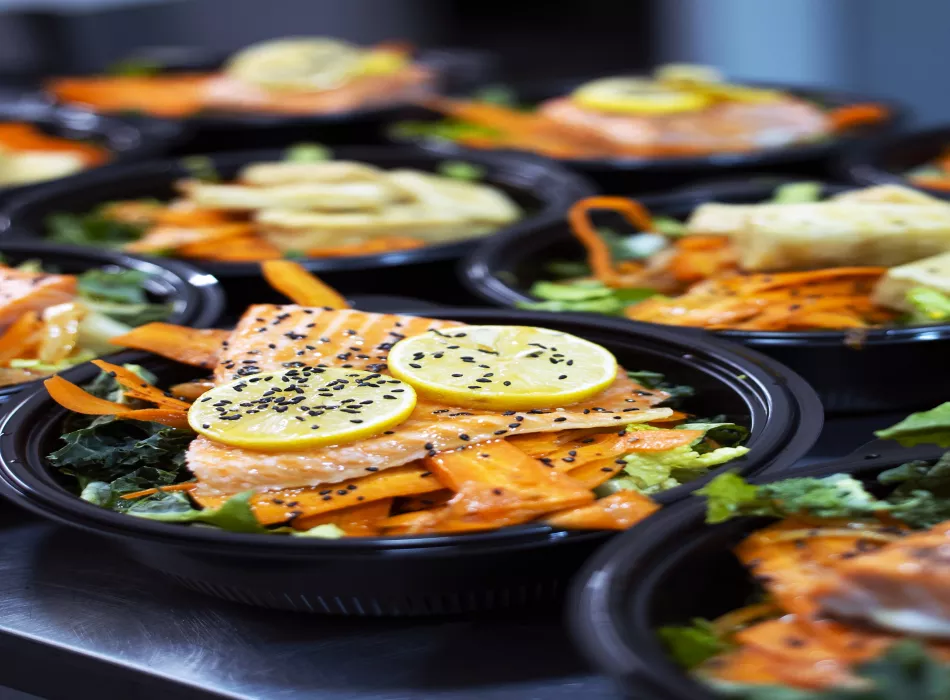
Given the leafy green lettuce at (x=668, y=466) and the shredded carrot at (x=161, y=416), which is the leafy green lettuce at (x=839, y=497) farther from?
the shredded carrot at (x=161, y=416)

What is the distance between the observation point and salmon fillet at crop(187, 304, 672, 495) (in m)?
1.62

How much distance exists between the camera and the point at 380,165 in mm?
3756

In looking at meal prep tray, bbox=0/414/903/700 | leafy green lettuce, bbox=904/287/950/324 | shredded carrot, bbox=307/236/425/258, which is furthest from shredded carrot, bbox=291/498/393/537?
shredded carrot, bbox=307/236/425/258

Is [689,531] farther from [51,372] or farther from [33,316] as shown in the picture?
[33,316]

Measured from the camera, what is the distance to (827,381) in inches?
81.0

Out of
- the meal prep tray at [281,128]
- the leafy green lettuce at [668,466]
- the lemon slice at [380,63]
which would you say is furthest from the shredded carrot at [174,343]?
the lemon slice at [380,63]

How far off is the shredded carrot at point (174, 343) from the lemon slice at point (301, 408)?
0.24 m

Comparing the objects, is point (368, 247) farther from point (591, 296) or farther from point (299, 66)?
point (299, 66)

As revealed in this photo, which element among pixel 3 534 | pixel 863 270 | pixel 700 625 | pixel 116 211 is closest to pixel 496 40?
pixel 116 211

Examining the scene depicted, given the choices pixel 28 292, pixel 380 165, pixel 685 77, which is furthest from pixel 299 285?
pixel 685 77

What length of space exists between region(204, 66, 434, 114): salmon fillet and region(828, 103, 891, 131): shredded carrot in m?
1.73

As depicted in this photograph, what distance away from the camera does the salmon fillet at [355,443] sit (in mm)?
1623

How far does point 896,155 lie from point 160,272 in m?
2.28

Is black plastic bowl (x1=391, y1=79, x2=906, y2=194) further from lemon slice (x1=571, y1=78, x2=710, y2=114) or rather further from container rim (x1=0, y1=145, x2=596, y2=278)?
lemon slice (x1=571, y1=78, x2=710, y2=114)
